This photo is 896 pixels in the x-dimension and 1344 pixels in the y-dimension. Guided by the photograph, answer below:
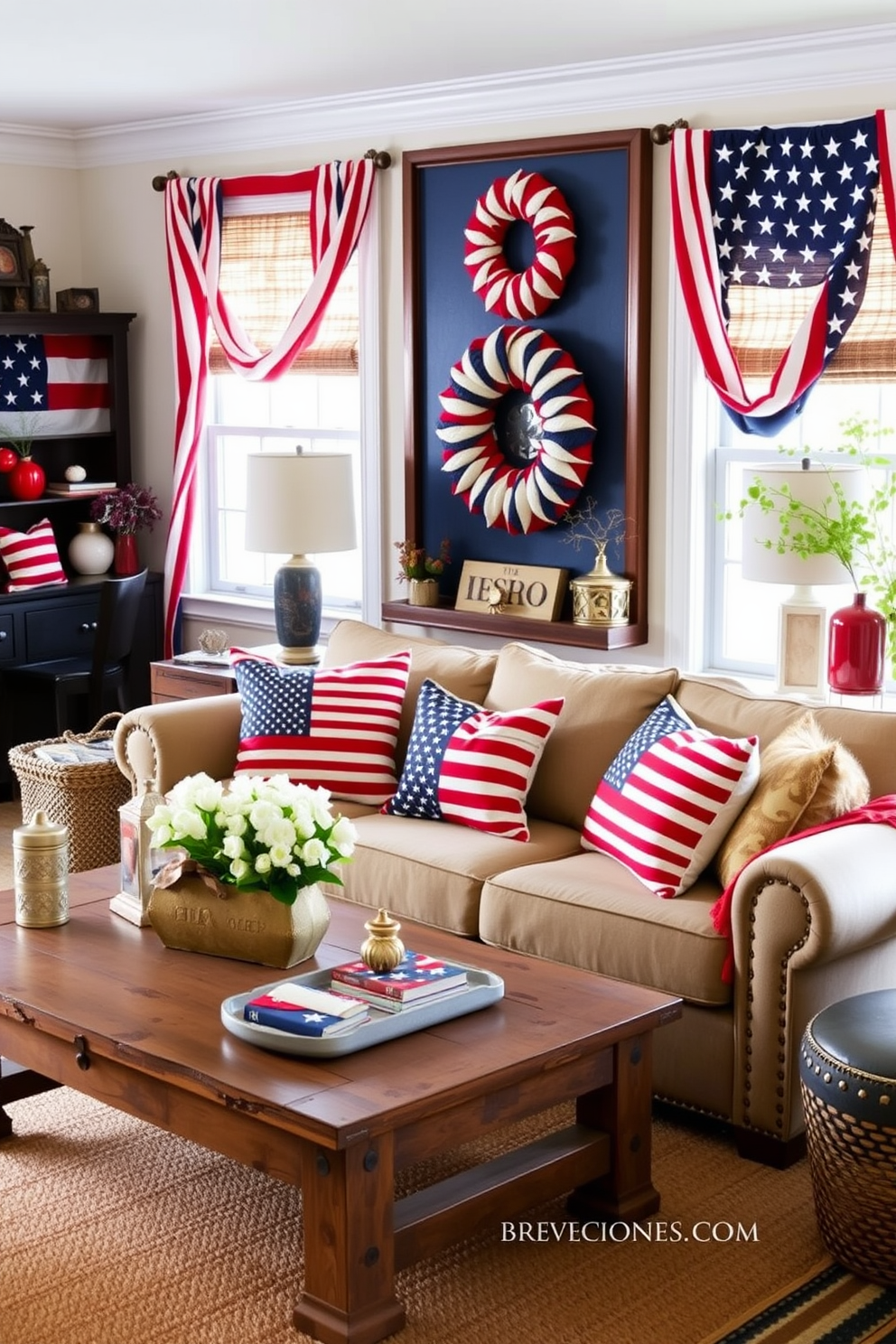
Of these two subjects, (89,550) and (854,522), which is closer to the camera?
(854,522)

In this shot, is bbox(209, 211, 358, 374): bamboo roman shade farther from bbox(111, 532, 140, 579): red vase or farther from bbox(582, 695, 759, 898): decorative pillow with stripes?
bbox(582, 695, 759, 898): decorative pillow with stripes

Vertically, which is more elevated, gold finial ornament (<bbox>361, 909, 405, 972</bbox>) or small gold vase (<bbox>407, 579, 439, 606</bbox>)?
small gold vase (<bbox>407, 579, 439, 606</bbox>)

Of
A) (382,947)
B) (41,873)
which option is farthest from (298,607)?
(382,947)

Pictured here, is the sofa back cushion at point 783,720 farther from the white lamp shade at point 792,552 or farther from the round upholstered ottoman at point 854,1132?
the round upholstered ottoman at point 854,1132

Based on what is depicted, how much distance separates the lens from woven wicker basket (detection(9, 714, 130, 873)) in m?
5.08

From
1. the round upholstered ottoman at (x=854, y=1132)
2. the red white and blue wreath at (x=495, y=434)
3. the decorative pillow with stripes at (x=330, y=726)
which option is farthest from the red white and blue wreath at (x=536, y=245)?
the round upholstered ottoman at (x=854, y=1132)

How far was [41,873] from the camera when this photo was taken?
343cm

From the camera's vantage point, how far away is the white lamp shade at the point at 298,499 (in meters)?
5.28

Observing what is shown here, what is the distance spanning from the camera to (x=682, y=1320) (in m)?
2.77

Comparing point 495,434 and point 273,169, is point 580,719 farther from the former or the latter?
point 273,169

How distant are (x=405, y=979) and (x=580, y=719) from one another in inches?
56.3

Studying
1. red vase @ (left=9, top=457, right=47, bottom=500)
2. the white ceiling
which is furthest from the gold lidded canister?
red vase @ (left=9, top=457, right=47, bottom=500)

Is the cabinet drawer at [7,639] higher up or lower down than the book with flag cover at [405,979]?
higher up

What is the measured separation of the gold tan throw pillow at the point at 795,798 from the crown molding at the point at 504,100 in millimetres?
2068
